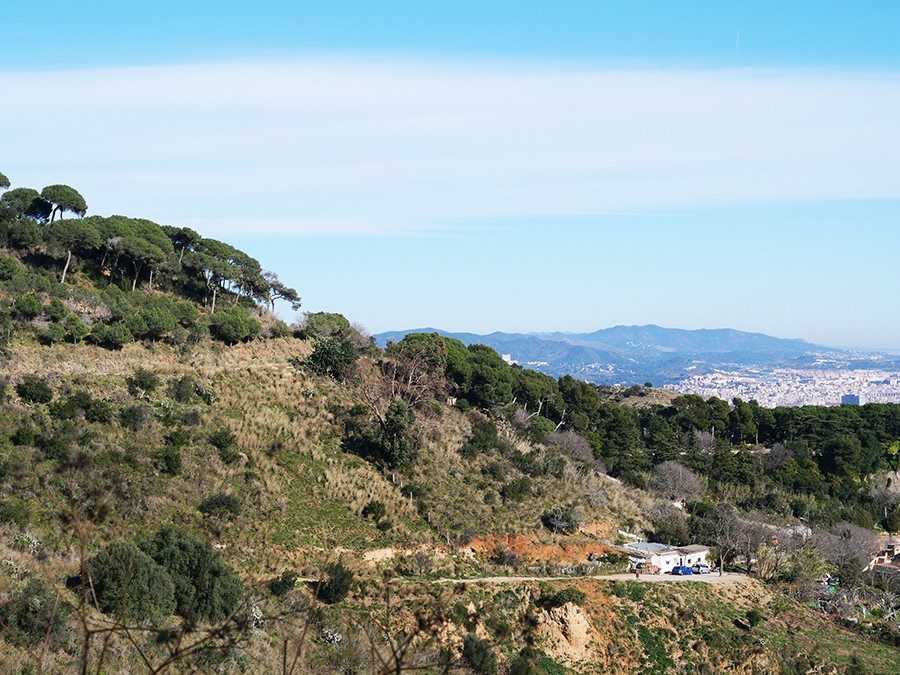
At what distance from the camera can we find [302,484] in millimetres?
32750

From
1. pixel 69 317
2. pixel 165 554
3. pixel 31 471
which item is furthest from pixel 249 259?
pixel 165 554

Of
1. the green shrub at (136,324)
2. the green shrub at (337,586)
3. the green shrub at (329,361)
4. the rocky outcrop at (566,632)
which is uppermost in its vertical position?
the green shrub at (136,324)

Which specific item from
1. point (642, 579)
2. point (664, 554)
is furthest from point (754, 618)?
point (664, 554)

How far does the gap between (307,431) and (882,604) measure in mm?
28664

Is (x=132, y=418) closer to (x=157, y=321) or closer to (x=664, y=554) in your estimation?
(x=157, y=321)

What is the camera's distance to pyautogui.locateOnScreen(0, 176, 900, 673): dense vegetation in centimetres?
2080

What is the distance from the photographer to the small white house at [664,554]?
34500 mm

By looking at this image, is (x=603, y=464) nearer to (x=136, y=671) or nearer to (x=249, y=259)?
(x=249, y=259)

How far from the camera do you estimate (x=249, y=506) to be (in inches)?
1144

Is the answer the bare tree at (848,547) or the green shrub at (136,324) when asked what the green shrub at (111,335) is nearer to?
the green shrub at (136,324)

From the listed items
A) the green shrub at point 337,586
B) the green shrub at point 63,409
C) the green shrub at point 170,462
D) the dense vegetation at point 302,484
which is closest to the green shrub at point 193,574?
the dense vegetation at point 302,484

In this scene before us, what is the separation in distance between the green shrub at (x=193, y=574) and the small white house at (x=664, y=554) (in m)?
19.2

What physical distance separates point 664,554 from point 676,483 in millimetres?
18804

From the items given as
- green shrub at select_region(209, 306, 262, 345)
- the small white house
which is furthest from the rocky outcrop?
green shrub at select_region(209, 306, 262, 345)
